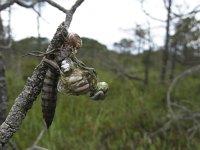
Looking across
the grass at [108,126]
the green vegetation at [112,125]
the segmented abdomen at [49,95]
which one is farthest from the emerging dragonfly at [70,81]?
the grass at [108,126]

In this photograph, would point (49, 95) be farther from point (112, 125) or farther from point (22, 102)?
point (112, 125)

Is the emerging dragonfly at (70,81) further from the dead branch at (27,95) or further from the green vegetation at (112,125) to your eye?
the green vegetation at (112,125)

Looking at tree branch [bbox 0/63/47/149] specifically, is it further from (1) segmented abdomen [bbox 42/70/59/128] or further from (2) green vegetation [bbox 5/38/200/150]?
(2) green vegetation [bbox 5/38/200/150]

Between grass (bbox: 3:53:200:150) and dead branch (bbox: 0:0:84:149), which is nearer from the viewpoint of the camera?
dead branch (bbox: 0:0:84:149)

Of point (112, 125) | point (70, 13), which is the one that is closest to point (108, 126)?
point (112, 125)

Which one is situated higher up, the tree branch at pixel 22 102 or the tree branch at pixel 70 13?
the tree branch at pixel 70 13

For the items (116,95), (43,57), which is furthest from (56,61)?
(116,95)

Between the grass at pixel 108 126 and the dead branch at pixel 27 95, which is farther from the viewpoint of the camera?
the grass at pixel 108 126

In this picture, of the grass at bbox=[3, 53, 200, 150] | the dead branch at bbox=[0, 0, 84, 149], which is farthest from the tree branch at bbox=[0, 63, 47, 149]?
the grass at bbox=[3, 53, 200, 150]
